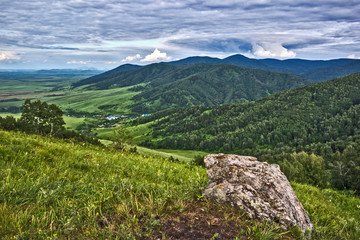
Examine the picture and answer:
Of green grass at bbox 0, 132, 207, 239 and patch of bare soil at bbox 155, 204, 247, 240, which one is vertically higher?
green grass at bbox 0, 132, 207, 239

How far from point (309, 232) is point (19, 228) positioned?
6616mm

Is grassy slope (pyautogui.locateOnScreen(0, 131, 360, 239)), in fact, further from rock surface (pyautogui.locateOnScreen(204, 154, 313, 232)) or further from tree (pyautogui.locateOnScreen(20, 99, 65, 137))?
tree (pyautogui.locateOnScreen(20, 99, 65, 137))

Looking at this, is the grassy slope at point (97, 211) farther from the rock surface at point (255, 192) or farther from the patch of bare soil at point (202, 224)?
the rock surface at point (255, 192)

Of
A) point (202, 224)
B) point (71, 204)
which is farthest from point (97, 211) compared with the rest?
point (202, 224)

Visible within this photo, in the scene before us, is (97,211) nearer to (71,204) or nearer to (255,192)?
(71,204)

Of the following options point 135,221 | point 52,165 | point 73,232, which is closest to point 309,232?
point 135,221

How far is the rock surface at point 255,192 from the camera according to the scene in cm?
552

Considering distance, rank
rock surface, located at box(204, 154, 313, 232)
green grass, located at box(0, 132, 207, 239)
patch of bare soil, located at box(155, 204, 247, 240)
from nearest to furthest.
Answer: green grass, located at box(0, 132, 207, 239)
patch of bare soil, located at box(155, 204, 247, 240)
rock surface, located at box(204, 154, 313, 232)

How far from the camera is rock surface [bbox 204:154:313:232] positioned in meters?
5.52

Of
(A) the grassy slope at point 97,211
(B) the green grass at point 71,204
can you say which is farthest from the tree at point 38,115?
(A) the grassy slope at point 97,211

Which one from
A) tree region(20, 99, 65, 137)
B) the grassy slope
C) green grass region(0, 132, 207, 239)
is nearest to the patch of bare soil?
the grassy slope

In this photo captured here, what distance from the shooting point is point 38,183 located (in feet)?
17.1

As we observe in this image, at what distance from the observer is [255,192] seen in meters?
6.20

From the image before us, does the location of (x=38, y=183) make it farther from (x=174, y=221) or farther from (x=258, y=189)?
(x=258, y=189)
